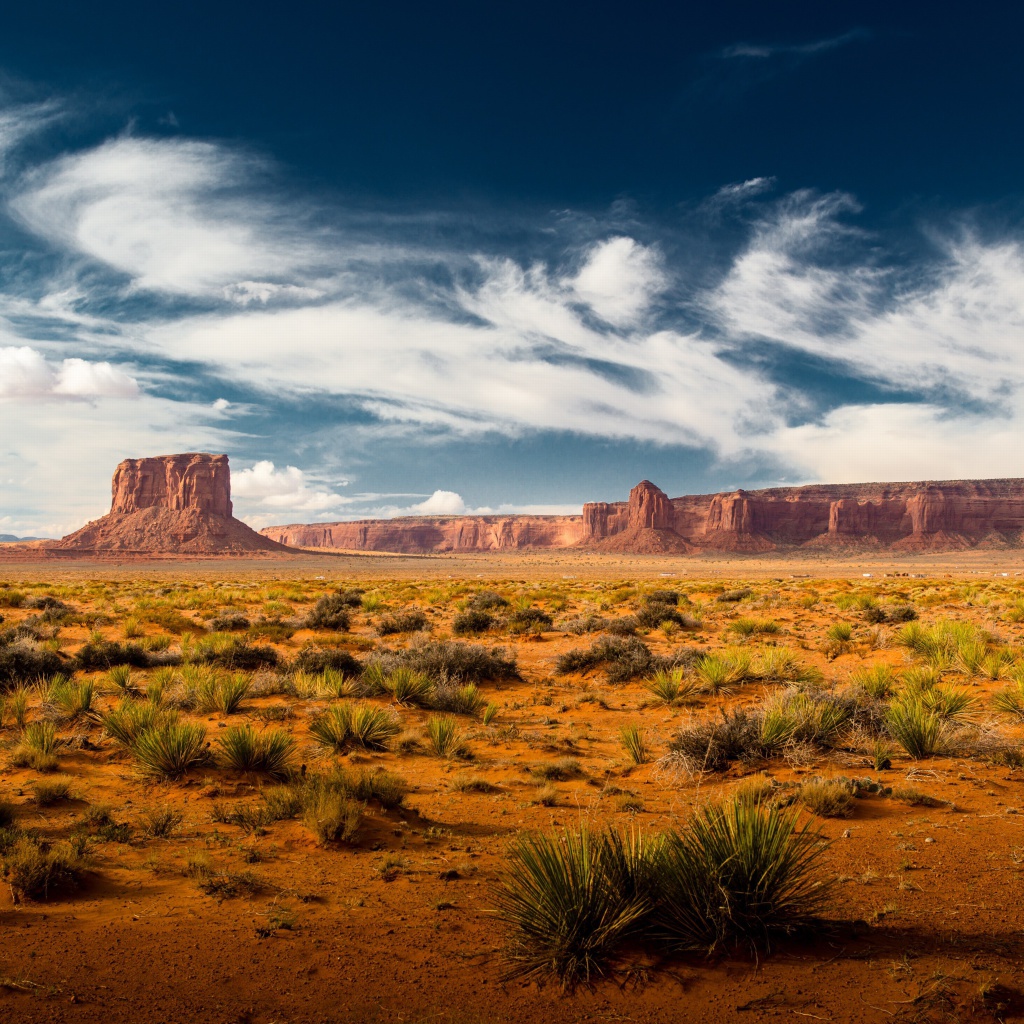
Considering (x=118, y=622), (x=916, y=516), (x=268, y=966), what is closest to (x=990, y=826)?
(x=268, y=966)

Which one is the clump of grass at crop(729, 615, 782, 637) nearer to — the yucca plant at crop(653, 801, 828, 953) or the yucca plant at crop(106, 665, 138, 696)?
the yucca plant at crop(106, 665, 138, 696)

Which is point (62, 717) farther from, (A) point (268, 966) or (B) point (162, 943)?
(A) point (268, 966)

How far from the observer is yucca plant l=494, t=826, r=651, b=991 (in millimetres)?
3768

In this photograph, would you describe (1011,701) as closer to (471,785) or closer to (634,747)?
(634,747)

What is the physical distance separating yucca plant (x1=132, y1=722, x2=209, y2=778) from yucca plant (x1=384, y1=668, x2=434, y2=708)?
3987 millimetres

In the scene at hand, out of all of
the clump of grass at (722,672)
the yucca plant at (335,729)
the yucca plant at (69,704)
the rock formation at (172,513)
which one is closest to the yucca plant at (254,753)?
the yucca plant at (335,729)

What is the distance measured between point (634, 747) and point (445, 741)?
98.0 inches

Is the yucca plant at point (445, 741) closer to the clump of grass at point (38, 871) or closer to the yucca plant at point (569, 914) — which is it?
the clump of grass at point (38, 871)

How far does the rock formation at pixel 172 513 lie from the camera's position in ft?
465

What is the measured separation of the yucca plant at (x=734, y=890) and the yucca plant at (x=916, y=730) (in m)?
5.21

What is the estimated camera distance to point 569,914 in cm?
377

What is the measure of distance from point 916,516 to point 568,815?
181152mm

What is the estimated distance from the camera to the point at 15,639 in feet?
51.0

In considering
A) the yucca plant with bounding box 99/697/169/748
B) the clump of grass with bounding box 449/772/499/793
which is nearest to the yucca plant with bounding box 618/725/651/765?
the clump of grass with bounding box 449/772/499/793
